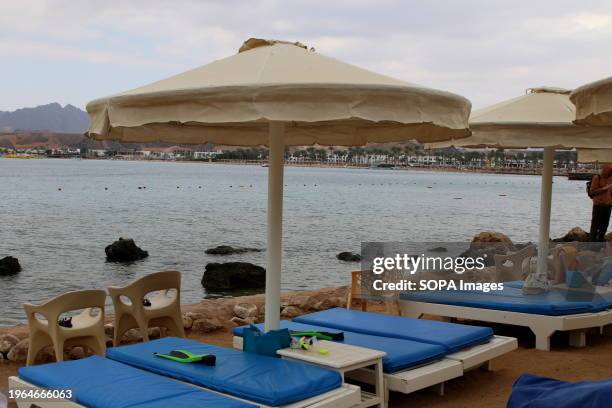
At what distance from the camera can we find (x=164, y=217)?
4281 cm

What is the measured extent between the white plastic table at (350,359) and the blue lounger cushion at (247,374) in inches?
3.1

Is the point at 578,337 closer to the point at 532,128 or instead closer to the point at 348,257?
the point at 532,128

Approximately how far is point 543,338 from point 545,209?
6.18 ft

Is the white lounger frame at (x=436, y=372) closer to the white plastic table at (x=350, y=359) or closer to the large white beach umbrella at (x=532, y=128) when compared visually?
the white plastic table at (x=350, y=359)

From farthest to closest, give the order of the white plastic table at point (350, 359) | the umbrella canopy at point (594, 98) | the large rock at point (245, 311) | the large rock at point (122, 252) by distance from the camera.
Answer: the large rock at point (122, 252)
the large rock at point (245, 311)
the white plastic table at point (350, 359)
the umbrella canopy at point (594, 98)

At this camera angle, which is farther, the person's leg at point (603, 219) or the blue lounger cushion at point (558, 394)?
the person's leg at point (603, 219)

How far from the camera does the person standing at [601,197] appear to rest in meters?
12.3

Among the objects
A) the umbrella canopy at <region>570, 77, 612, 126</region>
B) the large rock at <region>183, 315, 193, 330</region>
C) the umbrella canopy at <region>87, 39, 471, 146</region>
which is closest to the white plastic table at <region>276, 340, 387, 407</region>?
the umbrella canopy at <region>87, 39, 471, 146</region>

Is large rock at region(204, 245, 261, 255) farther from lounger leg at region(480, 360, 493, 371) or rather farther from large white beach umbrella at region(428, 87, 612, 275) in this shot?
lounger leg at region(480, 360, 493, 371)

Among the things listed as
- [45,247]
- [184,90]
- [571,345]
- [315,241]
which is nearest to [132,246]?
[45,247]

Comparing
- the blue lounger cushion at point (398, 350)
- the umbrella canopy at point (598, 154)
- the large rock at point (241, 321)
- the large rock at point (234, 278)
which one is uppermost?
the umbrella canopy at point (598, 154)

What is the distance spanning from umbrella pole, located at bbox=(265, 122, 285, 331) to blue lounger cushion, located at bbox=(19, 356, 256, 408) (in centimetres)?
106

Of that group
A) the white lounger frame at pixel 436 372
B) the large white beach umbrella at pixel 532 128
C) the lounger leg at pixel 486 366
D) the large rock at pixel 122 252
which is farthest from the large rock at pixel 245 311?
the large rock at pixel 122 252

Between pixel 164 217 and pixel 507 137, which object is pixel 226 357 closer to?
pixel 507 137
